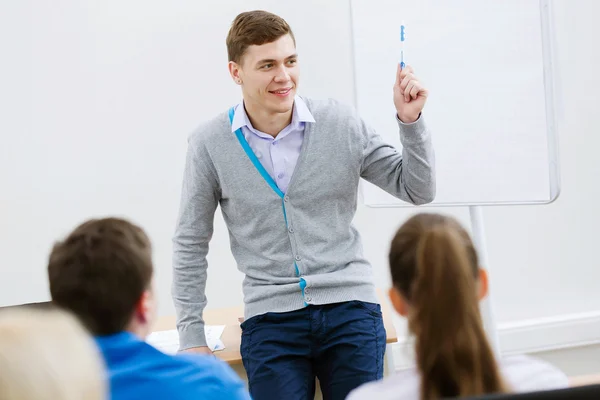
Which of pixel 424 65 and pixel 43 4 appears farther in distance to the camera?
pixel 43 4

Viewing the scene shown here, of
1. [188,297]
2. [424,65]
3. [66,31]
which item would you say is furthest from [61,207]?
[424,65]

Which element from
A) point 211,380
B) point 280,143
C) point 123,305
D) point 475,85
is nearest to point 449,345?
point 211,380

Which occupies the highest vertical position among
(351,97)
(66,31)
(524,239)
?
(66,31)

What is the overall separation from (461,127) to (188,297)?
109cm

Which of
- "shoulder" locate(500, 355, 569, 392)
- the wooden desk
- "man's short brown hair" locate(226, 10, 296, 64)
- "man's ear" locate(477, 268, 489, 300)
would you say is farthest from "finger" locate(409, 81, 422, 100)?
"shoulder" locate(500, 355, 569, 392)

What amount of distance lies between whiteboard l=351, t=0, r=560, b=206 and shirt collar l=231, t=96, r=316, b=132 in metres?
0.53

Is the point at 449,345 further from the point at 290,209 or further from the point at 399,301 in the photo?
the point at 290,209

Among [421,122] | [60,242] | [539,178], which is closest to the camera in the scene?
[60,242]

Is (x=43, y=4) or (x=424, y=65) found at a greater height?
(x=43, y=4)

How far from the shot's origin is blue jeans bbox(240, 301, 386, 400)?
195cm

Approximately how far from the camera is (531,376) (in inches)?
43.7

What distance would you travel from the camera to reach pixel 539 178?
7.70 ft

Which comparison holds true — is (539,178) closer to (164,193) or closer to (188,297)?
(188,297)

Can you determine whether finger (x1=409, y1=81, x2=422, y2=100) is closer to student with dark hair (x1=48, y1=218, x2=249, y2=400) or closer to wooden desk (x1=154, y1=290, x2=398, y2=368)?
wooden desk (x1=154, y1=290, x2=398, y2=368)
